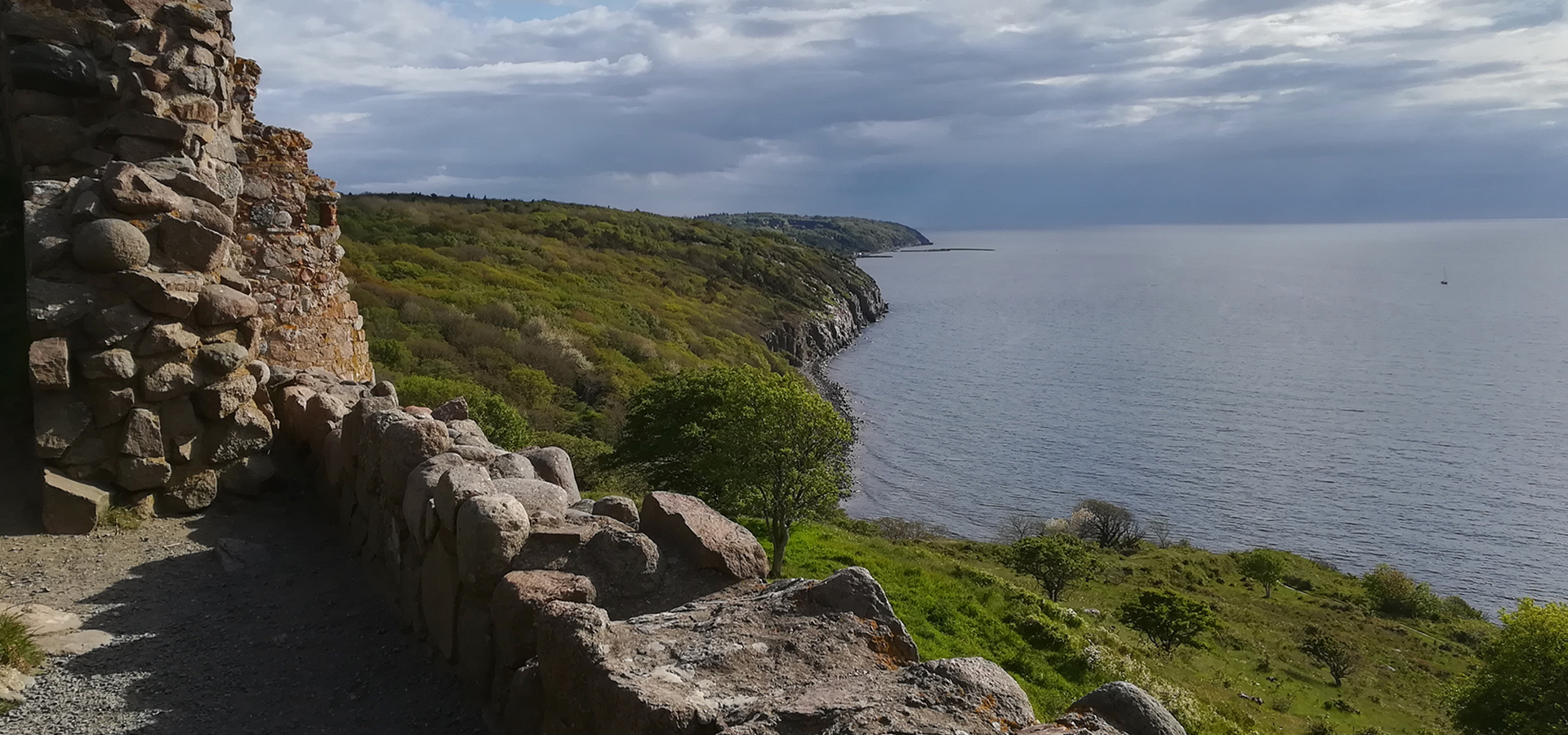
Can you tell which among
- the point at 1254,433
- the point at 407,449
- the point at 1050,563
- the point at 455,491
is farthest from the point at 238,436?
the point at 1254,433

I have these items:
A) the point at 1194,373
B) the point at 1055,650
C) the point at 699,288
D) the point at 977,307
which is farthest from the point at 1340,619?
the point at 977,307

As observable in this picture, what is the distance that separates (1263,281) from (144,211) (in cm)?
21107

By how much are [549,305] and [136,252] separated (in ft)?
179

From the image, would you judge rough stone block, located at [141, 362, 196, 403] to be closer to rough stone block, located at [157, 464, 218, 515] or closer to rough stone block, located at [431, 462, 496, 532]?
rough stone block, located at [157, 464, 218, 515]

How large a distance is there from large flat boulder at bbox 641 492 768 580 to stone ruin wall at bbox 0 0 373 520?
21.2 ft

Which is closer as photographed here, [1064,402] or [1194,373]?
[1064,402]

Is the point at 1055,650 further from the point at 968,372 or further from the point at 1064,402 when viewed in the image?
the point at 968,372

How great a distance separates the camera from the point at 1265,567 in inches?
1997

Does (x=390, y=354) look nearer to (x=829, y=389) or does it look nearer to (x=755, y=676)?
(x=755, y=676)

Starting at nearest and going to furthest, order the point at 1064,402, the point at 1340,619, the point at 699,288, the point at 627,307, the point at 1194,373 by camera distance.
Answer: the point at 1340,619, the point at 627,307, the point at 1064,402, the point at 1194,373, the point at 699,288

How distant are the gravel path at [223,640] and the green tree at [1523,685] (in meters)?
35.2

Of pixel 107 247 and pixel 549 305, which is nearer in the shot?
pixel 107 247

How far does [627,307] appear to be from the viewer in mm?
74938

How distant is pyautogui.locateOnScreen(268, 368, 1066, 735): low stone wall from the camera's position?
432 centimetres
